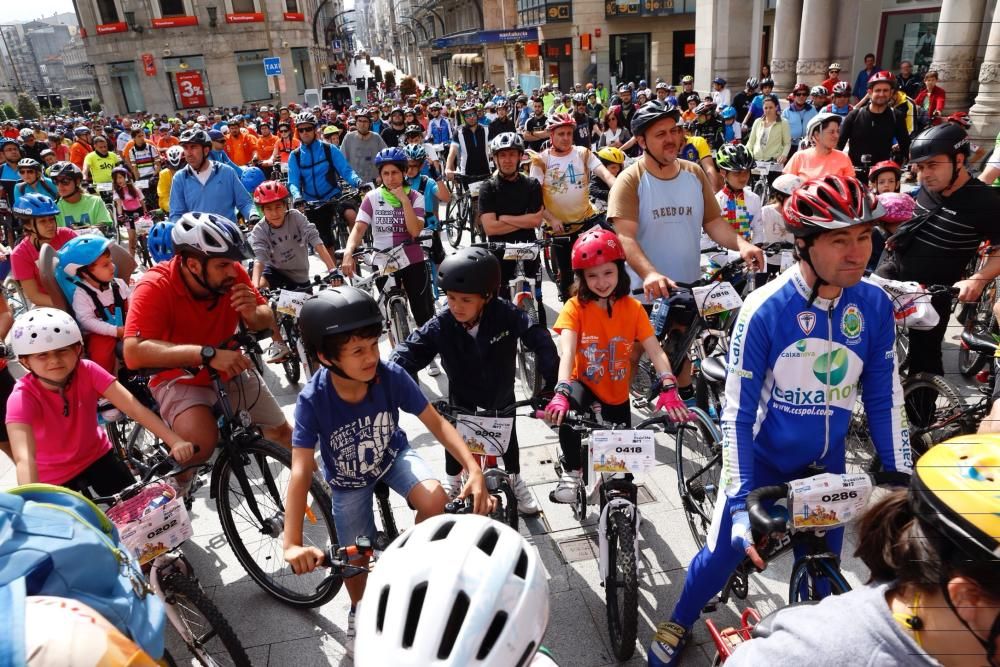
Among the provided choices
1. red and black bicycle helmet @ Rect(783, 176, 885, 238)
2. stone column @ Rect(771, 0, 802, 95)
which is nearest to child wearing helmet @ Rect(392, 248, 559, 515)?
red and black bicycle helmet @ Rect(783, 176, 885, 238)

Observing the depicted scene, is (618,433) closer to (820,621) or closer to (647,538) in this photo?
(647,538)

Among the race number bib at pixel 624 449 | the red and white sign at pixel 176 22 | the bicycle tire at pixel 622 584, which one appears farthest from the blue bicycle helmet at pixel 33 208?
the red and white sign at pixel 176 22

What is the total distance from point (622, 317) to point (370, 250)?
346 cm

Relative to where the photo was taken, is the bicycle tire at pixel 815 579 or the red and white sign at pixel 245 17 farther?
the red and white sign at pixel 245 17

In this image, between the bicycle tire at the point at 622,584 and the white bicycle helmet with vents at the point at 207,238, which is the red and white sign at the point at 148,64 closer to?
the white bicycle helmet with vents at the point at 207,238

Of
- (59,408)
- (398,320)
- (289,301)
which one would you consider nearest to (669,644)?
(59,408)

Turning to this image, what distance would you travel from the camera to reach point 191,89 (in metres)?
52.3

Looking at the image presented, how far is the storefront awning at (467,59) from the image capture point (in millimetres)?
64131

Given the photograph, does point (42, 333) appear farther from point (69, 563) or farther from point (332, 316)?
point (69, 563)

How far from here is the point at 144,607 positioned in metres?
1.79

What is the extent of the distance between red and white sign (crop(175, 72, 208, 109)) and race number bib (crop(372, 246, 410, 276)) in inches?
2162

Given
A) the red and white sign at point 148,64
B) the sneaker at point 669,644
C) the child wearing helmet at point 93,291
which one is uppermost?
the red and white sign at point 148,64

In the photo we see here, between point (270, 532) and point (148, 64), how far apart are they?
5751 centimetres

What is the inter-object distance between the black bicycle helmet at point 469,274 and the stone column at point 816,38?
1783cm
